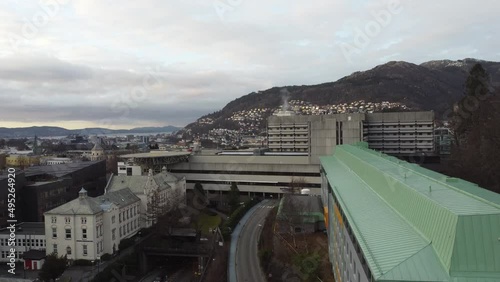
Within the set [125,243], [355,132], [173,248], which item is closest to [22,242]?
[125,243]

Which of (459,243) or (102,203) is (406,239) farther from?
(102,203)

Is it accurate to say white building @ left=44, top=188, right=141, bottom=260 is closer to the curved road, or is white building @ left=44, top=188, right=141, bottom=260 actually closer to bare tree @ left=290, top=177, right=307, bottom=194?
the curved road

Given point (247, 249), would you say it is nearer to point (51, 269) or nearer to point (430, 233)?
point (51, 269)

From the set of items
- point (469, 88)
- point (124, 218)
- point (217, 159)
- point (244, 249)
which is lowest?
point (244, 249)

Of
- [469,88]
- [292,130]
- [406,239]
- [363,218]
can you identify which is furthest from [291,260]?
[292,130]

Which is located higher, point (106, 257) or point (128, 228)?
point (128, 228)

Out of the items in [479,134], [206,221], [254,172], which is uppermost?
[479,134]

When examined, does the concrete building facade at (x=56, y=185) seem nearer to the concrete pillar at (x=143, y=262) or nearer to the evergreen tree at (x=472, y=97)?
the concrete pillar at (x=143, y=262)
